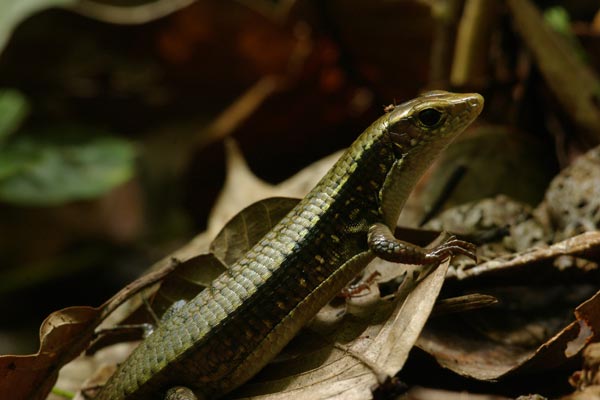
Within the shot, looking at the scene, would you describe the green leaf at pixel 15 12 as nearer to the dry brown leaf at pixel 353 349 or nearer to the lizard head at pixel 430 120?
the lizard head at pixel 430 120

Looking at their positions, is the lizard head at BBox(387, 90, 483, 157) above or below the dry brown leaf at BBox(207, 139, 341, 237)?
below

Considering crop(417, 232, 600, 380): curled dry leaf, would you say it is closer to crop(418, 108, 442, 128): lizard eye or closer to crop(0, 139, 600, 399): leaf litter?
crop(0, 139, 600, 399): leaf litter

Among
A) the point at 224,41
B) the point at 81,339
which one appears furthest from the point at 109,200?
the point at 81,339

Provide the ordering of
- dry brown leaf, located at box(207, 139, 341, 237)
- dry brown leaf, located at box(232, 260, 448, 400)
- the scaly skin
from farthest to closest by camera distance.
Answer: dry brown leaf, located at box(207, 139, 341, 237) → the scaly skin → dry brown leaf, located at box(232, 260, 448, 400)

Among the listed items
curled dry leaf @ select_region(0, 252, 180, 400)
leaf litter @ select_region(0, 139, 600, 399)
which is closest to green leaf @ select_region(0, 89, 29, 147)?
leaf litter @ select_region(0, 139, 600, 399)

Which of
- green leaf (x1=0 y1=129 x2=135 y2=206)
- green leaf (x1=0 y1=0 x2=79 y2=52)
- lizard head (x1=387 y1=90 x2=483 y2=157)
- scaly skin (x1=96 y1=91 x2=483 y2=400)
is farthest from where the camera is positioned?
green leaf (x1=0 y1=129 x2=135 y2=206)

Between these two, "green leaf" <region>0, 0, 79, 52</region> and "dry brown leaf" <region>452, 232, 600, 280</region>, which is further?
"green leaf" <region>0, 0, 79, 52</region>

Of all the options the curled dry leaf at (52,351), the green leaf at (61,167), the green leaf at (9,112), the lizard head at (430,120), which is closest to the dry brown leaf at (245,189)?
the curled dry leaf at (52,351)

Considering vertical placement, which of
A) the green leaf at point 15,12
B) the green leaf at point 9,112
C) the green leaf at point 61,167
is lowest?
the green leaf at point 61,167

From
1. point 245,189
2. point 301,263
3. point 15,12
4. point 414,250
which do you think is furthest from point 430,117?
point 15,12

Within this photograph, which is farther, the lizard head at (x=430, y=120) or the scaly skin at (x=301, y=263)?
the lizard head at (x=430, y=120)
